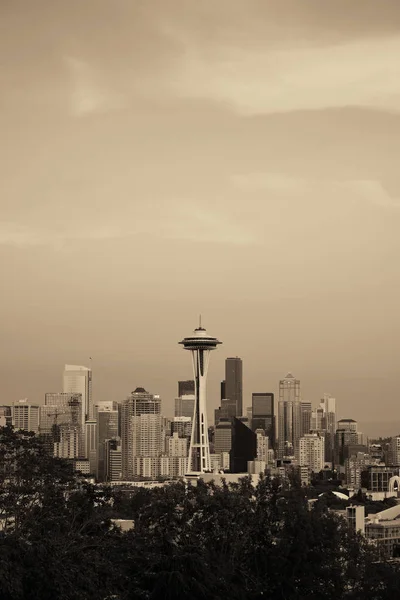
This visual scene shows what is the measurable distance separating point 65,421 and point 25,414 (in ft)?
11.8

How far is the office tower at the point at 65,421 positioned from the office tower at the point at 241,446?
10155mm

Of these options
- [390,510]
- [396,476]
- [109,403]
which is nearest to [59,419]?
[109,403]

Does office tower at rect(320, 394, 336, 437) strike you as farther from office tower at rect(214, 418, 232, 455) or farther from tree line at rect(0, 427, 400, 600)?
tree line at rect(0, 427, 400, 600)

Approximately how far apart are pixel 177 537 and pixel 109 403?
83.8 m

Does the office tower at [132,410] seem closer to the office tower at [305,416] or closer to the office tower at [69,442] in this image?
the office tower at [69,442]

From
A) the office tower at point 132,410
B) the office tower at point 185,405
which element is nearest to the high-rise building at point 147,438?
the office tower at point 132,410

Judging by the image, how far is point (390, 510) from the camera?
46500 millimetres

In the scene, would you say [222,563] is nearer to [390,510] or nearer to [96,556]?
[96,556]

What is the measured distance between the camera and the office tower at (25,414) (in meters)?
82.5

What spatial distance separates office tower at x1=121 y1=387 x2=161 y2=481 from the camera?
9015cm

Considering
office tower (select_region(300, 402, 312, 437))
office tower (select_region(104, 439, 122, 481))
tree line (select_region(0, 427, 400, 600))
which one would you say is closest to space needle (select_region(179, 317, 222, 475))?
office tower (select_region(104, 439, 122, 481))

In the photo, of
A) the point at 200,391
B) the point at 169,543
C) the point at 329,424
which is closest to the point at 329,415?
the point at 329,424

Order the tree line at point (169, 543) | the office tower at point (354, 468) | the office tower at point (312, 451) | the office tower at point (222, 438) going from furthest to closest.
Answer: the office tower at point (312, 451) → the office tower at point (222, 438) → the office tower at point (354, 468) → the tree line at point (169, 543)

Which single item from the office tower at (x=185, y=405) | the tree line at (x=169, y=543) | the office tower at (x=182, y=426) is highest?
the office tower at (x=185, y=405)
